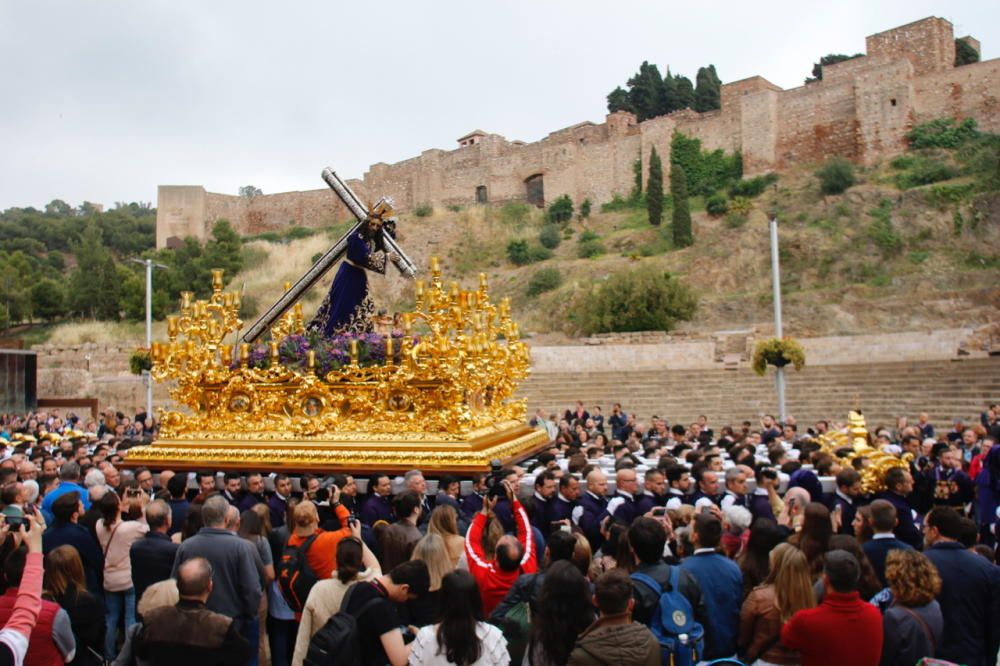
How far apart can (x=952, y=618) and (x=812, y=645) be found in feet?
3.85

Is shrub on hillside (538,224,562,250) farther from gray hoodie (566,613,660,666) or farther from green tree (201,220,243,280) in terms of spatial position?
gray hoodie (566,613,660,666)

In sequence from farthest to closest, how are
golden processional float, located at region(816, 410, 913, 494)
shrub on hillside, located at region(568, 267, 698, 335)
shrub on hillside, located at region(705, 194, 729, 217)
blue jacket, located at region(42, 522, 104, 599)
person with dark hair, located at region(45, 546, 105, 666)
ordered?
1. shrub on hillside, located at region(705, 194, 729, 217)
2. shrub on hillside, located at region(568, 267, 698, 335)
3. golden processional float, located at region(816, 410, 913, 494)
4. blue jacket, located at region(42, 522, 104, 599)
5. person with dark hair, located at region(45, 546, 105, 666)

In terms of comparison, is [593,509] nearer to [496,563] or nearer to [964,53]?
[496,563]

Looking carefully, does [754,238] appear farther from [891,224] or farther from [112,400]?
[112,400]

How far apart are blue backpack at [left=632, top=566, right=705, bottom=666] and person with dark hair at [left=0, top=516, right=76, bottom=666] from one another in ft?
9.62

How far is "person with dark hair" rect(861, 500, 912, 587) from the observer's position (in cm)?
482

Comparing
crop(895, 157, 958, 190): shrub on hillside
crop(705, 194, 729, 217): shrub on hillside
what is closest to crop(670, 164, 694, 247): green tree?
crop(705, 194, 729, 217): shrub on hillside

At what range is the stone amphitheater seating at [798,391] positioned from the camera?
2067 centimetres

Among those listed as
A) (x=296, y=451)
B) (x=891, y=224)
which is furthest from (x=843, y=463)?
(x=891, y=224)

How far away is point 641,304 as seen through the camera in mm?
32938

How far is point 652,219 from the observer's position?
161ft

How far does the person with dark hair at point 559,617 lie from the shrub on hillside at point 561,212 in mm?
53891

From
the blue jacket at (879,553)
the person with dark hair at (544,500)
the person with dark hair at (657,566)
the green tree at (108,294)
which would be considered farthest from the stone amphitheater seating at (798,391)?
the green tree at (108,294)

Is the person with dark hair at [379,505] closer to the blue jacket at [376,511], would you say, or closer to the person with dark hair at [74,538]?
the blue jacket at [376,511]
